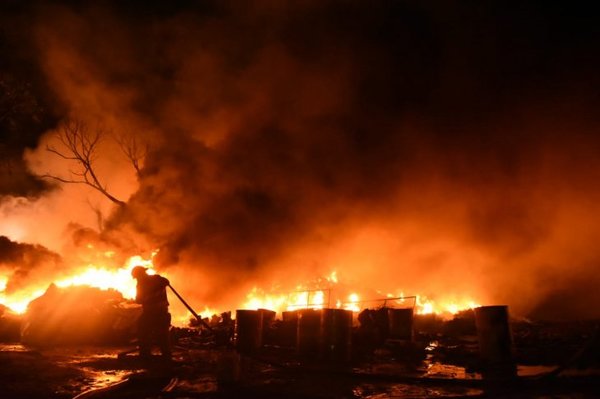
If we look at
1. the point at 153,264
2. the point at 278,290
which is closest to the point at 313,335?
the point at 278,290

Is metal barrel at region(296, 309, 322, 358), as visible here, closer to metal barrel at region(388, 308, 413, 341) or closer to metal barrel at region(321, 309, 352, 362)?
metal barrel at region(321, 309, 352, 362)

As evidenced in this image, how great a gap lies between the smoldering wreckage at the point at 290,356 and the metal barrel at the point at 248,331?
0.08ft

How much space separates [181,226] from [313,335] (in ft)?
36.3

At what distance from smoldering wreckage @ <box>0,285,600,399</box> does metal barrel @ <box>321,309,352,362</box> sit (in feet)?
0.07

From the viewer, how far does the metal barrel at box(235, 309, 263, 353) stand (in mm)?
9727

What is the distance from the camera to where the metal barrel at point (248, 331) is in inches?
383

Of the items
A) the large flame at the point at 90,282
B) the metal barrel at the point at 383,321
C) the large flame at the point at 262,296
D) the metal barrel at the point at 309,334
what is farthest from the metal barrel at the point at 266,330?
the large flame at the point at 90,282

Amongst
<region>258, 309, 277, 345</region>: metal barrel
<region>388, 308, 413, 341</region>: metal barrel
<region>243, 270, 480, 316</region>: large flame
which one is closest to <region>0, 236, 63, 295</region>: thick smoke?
<region>243, 270, 480, 316</region>: large flame

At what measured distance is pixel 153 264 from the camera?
17328 millimetres

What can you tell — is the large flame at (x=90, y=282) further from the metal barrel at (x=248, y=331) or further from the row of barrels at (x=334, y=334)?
the row of barrels at (x=334, y=334)

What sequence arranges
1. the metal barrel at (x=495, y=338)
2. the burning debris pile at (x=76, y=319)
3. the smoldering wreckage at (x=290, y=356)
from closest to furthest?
1. the smoldering wreckage at (x=290, y=356)
2. the metal barrel at (x=495, y=338)
3. the burning debris pile at (x=76, y=319)

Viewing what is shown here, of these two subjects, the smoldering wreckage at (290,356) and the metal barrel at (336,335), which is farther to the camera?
the metal barrel at (336,335)

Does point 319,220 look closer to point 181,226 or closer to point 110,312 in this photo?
point 181,226

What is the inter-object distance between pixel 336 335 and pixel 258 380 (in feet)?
7.95
